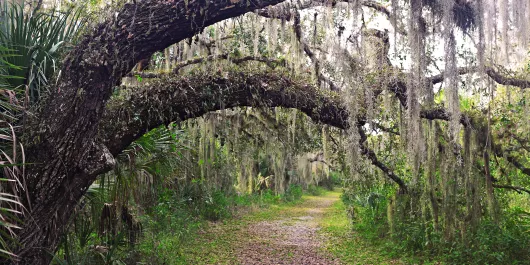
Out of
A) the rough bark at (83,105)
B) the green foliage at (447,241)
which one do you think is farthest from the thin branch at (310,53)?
the green foliage at (447,241)

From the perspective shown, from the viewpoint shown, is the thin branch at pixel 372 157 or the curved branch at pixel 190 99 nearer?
the curved branch at pixel 190 99

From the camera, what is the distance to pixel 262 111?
13.7 ft

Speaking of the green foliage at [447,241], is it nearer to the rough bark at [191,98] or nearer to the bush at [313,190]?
the rough bark at [191,98]

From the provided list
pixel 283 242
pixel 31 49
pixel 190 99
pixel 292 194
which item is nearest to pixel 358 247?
pixel 283 242

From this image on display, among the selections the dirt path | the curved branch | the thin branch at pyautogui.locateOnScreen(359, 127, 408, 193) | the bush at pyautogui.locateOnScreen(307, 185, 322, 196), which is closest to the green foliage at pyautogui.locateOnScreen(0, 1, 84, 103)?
the curved branch

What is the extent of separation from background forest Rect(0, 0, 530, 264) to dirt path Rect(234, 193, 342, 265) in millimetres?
1321

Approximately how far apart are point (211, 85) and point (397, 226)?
20.3ft

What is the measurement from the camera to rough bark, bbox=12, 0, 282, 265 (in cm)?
280

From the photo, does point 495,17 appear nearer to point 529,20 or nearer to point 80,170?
point 529,20

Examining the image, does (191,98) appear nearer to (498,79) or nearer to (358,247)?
(498,79)

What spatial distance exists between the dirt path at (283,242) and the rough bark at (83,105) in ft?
16.8

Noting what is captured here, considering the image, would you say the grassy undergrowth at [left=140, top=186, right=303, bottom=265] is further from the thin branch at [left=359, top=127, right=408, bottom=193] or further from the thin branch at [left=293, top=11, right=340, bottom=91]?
the thin branch at [left=293, top=11, right=340, bottom=91]

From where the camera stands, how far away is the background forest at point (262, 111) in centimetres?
285

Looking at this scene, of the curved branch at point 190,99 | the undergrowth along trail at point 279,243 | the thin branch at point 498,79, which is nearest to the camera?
the curved branch at point 190,99
